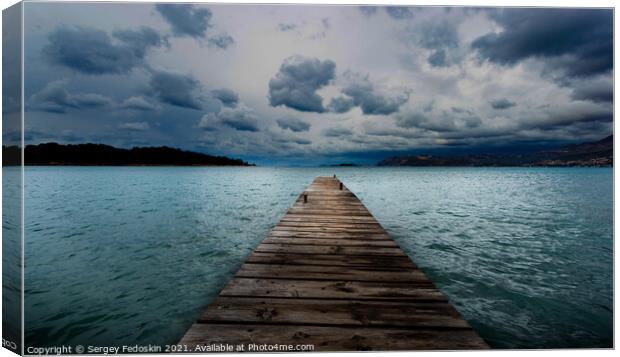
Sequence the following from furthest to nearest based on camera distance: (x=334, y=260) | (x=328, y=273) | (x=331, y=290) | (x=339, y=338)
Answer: (x=334, y=260) < (x=328, y=273) < (x=331, y=290) < (x=339, y=338)

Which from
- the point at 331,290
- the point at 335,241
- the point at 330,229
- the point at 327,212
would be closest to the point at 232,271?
the point at 330,229

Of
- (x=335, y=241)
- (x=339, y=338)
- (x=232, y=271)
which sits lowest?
(x=232, y=271)

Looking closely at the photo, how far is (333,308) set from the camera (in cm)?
254

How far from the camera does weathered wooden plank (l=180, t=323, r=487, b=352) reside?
2164mm

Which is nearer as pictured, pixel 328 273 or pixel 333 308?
pixel 333 308

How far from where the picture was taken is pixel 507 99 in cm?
562

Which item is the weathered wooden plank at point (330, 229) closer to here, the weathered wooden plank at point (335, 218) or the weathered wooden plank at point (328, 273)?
the weathered wooden plank at point (335, 218)

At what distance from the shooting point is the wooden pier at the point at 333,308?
86.5 inches

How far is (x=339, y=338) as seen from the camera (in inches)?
86.2

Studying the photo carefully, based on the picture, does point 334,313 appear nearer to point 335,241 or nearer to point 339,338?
point 339,338

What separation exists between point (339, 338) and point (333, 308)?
14.2 inches

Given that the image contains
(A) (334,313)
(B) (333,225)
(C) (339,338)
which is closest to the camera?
(C) (339,338)

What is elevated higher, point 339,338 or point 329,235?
point 329,235

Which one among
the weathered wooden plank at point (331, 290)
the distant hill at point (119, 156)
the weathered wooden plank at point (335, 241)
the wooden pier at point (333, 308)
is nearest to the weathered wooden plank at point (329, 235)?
the weathered wooden plank at point (335, 241)
